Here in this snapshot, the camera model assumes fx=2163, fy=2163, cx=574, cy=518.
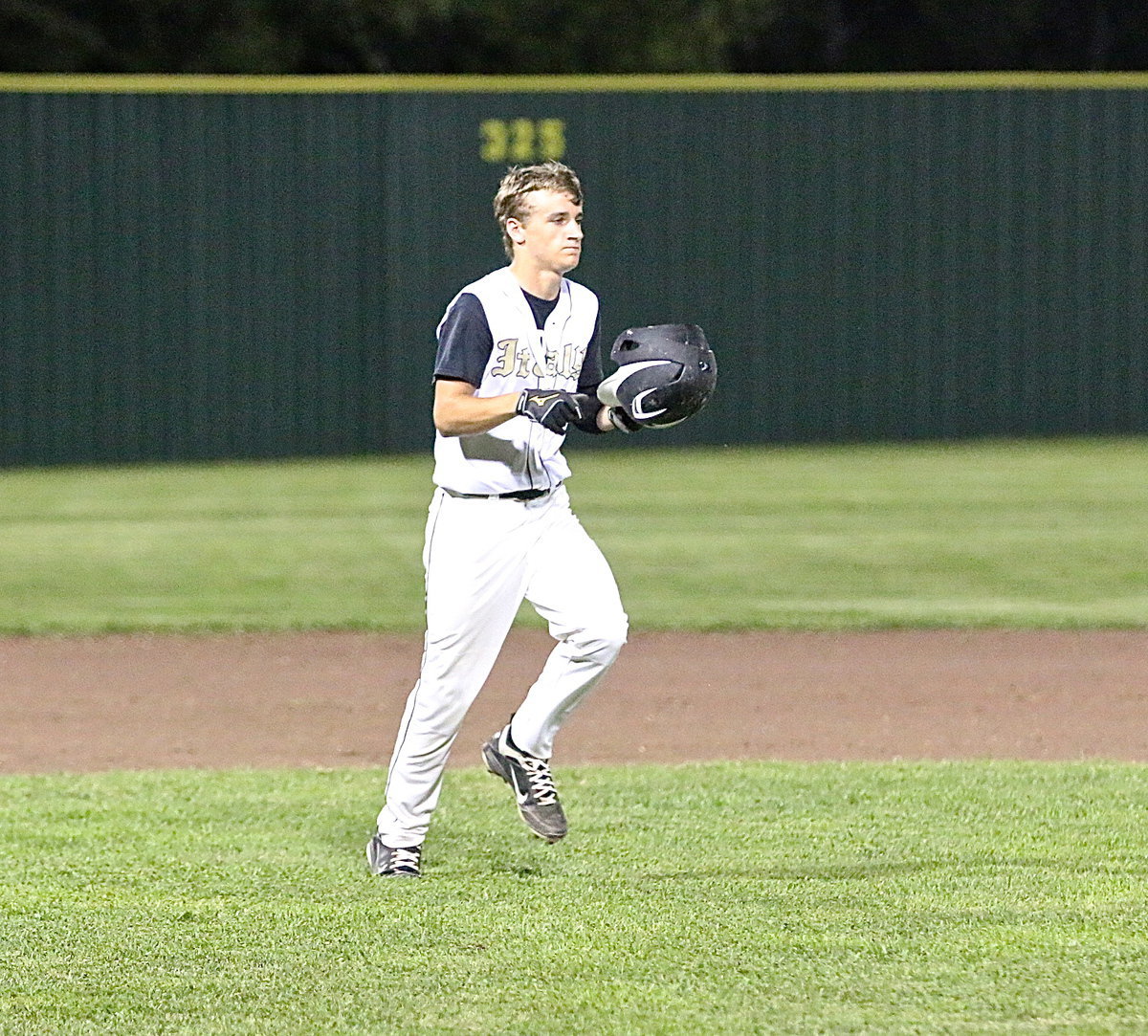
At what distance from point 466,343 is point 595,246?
49.6 ft

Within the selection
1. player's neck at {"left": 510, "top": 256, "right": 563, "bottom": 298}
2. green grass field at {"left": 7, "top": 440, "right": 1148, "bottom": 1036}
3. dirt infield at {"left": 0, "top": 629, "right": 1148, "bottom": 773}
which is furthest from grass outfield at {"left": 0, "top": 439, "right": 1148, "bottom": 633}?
player's neck at {"left": 510, "top": 256, "right": 563, "bottom": 298}

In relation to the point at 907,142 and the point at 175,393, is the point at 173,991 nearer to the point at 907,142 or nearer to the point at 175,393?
the point at 175,393

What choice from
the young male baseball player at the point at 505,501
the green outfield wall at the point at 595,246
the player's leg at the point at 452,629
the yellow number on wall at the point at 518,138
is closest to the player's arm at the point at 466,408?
the young male baseball player at the point at 505,501

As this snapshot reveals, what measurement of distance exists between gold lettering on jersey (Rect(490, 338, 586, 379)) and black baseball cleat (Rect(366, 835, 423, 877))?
126cm

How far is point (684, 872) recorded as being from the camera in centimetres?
564

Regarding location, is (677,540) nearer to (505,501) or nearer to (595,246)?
(595,246)

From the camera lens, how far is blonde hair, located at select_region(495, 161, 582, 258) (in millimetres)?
5504

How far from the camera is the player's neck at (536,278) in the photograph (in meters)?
5.59

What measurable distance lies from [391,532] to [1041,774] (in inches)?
325

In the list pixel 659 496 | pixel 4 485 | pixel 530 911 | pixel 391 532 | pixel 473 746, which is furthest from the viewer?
pixel 4 485

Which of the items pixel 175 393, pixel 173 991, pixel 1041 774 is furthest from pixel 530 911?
pixel 175 393

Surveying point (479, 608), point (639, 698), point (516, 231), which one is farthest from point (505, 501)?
point (639, 698)

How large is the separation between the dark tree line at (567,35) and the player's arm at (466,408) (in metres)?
22.1

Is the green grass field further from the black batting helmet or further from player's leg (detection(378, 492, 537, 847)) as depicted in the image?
the black batting helmet
